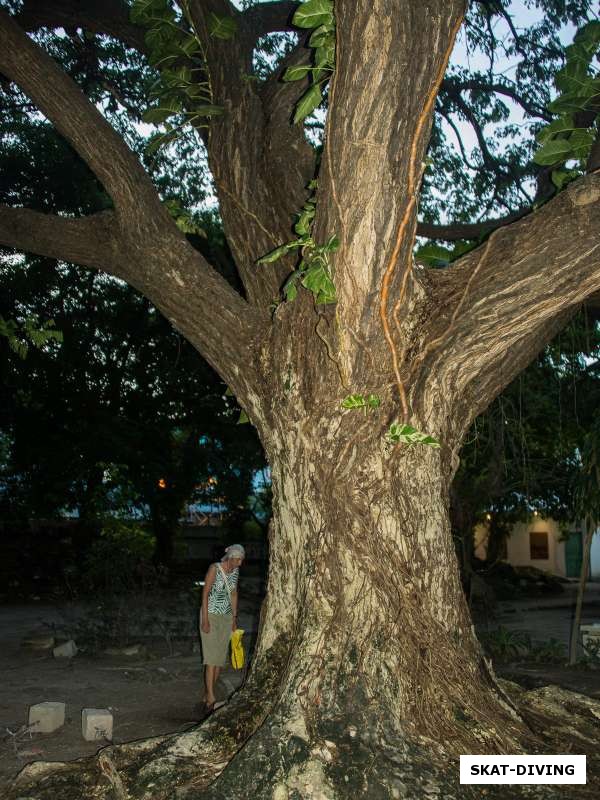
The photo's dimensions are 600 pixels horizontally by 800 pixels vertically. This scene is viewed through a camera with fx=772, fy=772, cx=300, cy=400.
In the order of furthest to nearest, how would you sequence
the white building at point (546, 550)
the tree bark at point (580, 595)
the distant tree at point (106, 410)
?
the white building at point (546, 550) < the distant tree at point (106, 410) < the tree bark at point (580, 595)

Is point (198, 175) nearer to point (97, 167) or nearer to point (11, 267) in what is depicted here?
point (11, 267)

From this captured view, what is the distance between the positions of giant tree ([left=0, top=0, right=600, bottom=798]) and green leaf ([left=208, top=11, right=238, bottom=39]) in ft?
4.68

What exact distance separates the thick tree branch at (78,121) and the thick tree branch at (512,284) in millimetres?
2043

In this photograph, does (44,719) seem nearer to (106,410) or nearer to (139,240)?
(139,240)

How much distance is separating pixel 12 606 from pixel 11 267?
664 centimetres

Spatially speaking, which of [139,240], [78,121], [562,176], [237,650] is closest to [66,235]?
[139,240]

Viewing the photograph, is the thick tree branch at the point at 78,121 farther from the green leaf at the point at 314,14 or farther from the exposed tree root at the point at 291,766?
the exposed tree root at the point at 291,766

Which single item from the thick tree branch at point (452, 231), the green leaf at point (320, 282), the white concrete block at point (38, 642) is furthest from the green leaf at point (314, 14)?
the white concrete block at point (38, 642)

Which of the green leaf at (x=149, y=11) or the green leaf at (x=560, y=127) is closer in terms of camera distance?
the green leaf at (x=560, y=127)

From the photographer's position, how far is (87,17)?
7168 millimetres

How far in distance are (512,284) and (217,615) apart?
12.1 ft

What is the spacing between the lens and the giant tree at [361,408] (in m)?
3.92

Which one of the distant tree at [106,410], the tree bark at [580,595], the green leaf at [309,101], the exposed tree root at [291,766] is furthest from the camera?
the distant tree at [106,410]

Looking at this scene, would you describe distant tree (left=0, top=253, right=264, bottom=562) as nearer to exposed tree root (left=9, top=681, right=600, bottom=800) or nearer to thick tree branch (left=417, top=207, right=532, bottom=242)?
thick tree branch (left=417, top=207, right=532, bottom=242)
